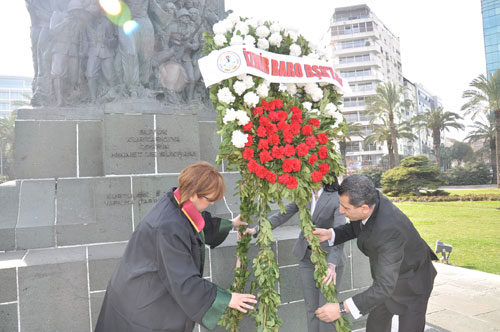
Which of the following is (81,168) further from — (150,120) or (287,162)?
(287,162)

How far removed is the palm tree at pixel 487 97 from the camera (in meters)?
30.6

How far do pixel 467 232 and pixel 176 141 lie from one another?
12.0 m

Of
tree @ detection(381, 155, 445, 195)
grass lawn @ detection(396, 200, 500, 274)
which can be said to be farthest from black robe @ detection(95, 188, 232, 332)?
tree @ detection(381, 155, 445, 195)

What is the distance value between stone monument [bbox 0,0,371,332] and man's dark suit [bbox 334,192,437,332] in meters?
1.42

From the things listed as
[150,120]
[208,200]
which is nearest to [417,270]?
[208,200]

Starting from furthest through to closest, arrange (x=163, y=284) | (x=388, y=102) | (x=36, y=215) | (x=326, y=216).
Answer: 1. (x=388, y=102)
2. (x=36, y=215)
3. (x=326, y=216)
4. (x=163, y=284)

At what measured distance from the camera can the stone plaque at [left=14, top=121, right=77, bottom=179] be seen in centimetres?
506

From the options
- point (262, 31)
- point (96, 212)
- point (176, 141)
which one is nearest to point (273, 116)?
point (262, 31)

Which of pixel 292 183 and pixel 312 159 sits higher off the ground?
pixel 312 159

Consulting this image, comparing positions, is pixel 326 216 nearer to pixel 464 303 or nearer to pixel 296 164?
pixel 296 164

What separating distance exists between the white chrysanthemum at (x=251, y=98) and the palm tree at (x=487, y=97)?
34375mm

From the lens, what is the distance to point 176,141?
5.21 m

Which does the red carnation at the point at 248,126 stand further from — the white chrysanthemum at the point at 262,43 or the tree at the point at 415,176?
the tree at the point at 415,176

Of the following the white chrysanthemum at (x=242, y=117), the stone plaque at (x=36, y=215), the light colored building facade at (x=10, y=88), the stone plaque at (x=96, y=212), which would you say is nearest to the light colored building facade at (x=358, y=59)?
the stone plaque at (x=96, y=212)
